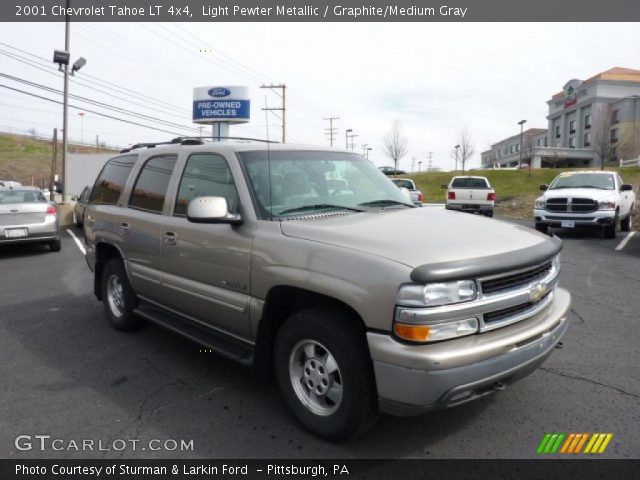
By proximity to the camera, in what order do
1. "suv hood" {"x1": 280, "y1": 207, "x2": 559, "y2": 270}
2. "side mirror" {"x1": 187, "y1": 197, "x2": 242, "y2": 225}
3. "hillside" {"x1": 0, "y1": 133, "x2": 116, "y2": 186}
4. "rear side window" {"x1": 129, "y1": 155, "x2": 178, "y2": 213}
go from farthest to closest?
"hillside" {"x1": 0, "y1": 133, "x2": 116, "y2": 186}, "rear side window" {"x1": 129, "y1": 155, "x2": 178, "y2": 213}, "side mirror" {"x1": 187, "y1": 197, "x2": 242, "y2": 225}, "suv hood" {"x1": 280, "y1": 207, "x2": 559, "y2": 270}

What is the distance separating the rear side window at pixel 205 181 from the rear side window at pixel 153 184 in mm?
289

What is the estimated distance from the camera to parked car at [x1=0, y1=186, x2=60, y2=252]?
10.3 meters

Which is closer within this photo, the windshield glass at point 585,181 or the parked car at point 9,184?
the parked car at point 9,184

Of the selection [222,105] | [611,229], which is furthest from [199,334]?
[222,105]

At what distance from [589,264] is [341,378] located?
769 centimetres

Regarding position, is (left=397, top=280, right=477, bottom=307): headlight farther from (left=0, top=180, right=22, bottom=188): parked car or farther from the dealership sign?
the dealership sign

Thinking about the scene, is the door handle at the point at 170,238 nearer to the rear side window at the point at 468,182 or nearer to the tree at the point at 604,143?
the rear side window at the point at 468,182

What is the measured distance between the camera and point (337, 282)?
108 inches

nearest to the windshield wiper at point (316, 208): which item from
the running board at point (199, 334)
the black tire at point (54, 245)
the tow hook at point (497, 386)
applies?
the running board at point (199, 334)

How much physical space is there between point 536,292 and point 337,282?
125cm

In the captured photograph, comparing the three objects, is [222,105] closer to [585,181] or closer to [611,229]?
Answer: [585,181]

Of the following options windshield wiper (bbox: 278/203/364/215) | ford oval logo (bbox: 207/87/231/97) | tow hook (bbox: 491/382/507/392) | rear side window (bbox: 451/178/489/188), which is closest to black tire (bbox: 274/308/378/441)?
tow hook (bbox: 491/382/507/392)

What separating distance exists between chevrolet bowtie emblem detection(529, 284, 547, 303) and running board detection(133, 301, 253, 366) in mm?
1859

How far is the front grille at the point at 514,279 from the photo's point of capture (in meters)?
2.69
